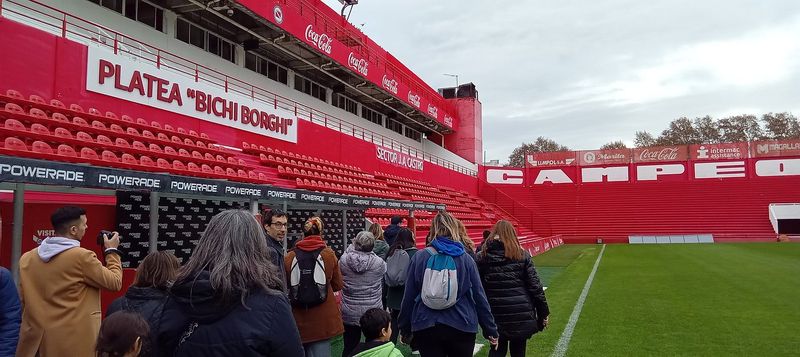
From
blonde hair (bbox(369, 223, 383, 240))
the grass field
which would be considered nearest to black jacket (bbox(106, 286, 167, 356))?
the grass field

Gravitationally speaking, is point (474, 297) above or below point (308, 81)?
below

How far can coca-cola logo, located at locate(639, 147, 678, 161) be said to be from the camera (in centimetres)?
3919

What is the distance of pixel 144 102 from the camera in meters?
12.1

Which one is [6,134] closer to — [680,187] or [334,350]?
[334,350]

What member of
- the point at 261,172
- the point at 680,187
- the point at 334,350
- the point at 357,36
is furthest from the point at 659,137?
the point at 334,350

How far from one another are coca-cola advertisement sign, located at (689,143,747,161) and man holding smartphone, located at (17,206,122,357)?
4252cm

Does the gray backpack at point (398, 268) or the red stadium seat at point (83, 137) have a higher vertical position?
the red stadium seat at point (83, 137)

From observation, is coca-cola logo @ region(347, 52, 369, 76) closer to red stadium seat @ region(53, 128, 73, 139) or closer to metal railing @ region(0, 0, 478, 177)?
metal railing @ region(0, 0, 478, 177)

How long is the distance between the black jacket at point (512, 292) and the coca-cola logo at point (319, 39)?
53.7ft

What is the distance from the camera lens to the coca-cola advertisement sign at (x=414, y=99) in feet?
96.9

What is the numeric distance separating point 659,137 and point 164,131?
232 feet

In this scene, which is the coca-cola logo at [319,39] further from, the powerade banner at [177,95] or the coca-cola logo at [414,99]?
the coca-cola logo at [414,99]

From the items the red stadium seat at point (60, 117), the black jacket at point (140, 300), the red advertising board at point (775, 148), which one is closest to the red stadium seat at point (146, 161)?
the red stadium seat at point (60, 117)

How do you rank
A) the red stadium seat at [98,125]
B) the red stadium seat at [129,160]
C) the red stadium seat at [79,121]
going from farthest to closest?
the red stadium seat at [98,125] → the red stadium seat at [79,121] → the red stadium seat at [129,160]
